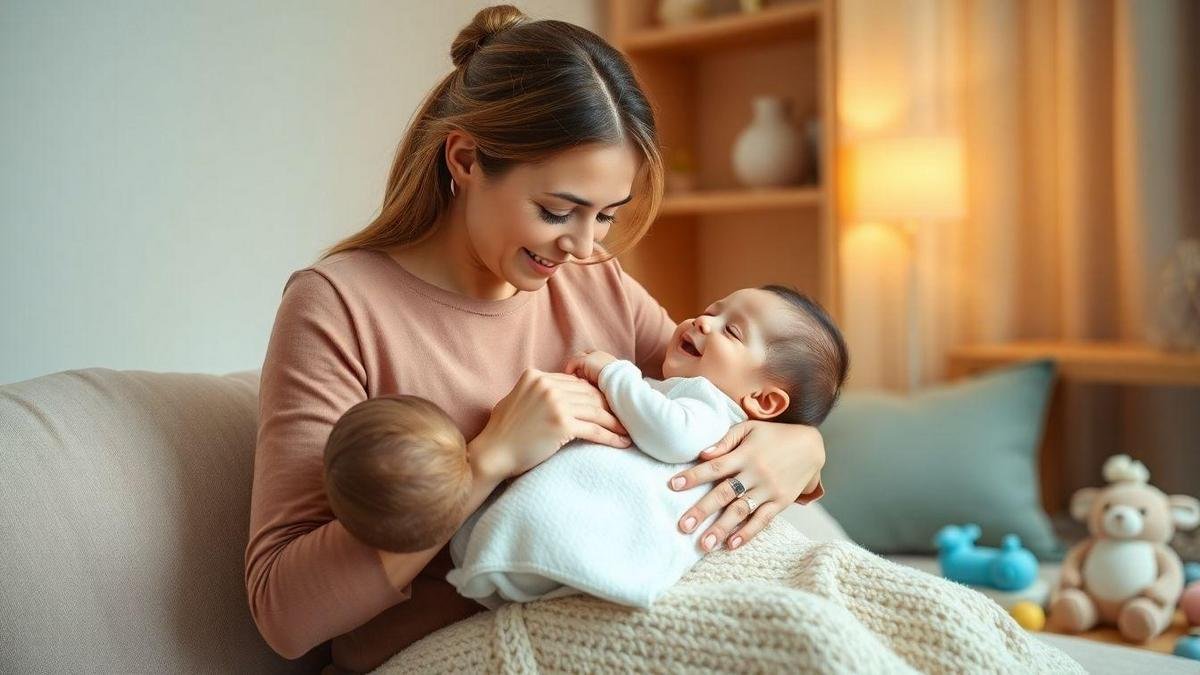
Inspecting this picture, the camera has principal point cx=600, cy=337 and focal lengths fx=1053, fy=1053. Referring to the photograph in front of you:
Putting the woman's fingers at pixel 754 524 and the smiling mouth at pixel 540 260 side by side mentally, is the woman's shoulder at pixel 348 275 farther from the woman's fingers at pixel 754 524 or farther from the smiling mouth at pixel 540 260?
the woman's fingers at pixel 754 524

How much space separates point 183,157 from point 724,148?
2364mm

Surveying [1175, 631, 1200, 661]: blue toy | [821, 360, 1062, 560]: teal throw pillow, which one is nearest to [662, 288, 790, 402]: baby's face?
[1175, 631, 1200, 661]: blue toy

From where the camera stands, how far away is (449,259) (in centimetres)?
149

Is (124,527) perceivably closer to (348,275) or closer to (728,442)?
(348,275)

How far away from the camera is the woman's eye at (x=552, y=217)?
136 centimetres

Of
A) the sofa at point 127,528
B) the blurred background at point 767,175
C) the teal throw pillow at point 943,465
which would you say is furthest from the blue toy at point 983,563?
the sofa at point 127,528

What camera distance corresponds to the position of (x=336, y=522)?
1.21 meters

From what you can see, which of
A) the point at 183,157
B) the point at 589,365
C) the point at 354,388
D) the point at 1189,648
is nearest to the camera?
the point at 354,388

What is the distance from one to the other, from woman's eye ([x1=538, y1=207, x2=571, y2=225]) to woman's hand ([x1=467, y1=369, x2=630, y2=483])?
20cm

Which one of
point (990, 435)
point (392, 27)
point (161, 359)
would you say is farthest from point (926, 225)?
point (161, 359)

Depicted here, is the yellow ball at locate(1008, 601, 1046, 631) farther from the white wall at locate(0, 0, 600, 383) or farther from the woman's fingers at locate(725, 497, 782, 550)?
the white wall at locate(0, 0, 600, 383)

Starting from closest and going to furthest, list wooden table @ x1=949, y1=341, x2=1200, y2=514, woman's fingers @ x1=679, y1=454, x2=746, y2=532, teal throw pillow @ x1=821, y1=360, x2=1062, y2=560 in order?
woman's fingers @ x1=679, y1=454, x2=746, y2=532 → teal throw pillow @ x1=821, y1=360, x2=1062, y2=560 → wooden table @ x1=949, y1=341, x2=1200, y2=514

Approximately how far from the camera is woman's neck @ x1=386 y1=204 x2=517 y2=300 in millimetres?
1476

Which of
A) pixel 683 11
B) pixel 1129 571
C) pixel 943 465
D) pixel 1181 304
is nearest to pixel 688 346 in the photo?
pixel 1129 571
